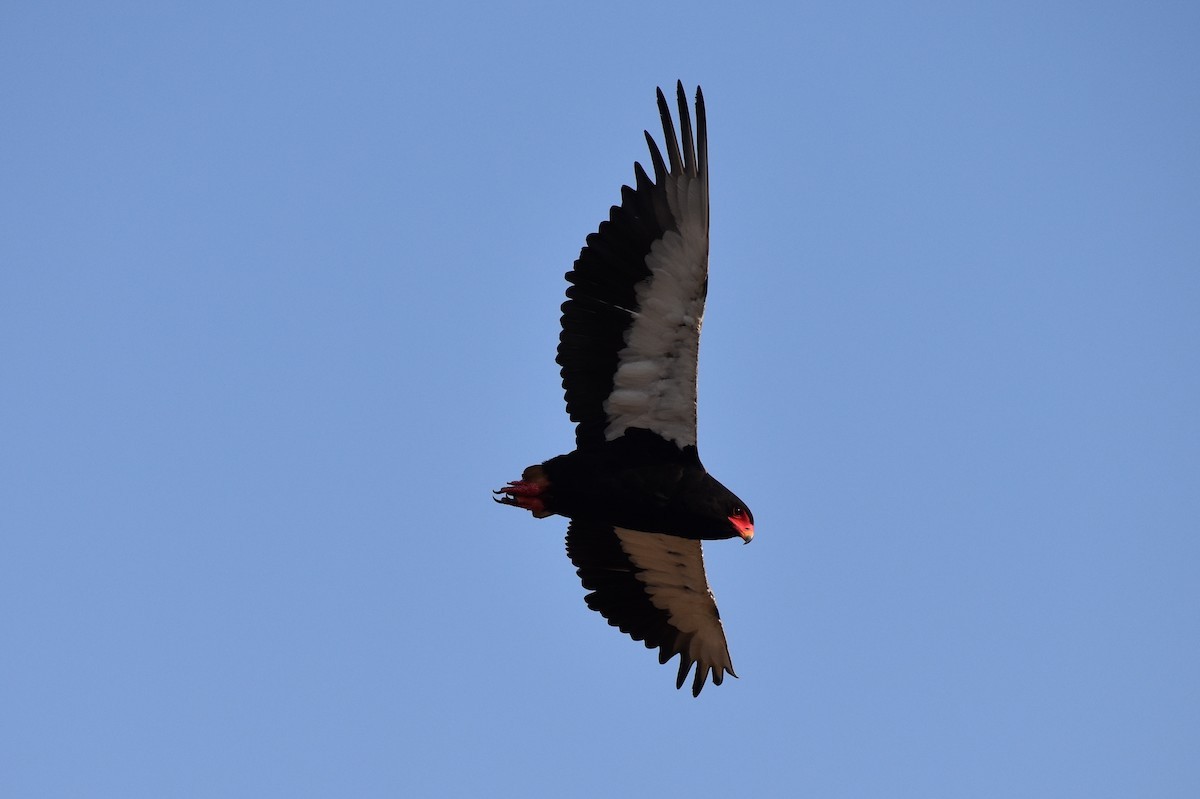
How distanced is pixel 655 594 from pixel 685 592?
356 mm

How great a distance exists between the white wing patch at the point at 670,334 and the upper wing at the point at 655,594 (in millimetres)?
2031

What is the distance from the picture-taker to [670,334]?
14.6m

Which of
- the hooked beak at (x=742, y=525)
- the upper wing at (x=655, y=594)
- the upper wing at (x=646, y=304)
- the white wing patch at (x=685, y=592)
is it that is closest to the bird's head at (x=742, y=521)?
the hooked beak at (x=742, y=525)

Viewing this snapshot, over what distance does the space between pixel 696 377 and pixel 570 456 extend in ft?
5.01

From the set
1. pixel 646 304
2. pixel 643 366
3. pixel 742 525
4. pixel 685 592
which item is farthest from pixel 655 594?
pixel 646 304

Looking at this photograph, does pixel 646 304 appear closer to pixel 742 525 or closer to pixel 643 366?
pixel 643 366

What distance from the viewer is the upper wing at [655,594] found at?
55.1ft

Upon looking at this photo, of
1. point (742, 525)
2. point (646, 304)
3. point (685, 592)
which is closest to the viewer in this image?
point (646, 304)

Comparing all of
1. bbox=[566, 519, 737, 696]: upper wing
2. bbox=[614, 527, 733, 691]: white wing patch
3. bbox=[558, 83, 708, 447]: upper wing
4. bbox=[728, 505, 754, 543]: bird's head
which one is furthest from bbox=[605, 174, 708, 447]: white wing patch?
bbox=[566, 519, 737, 696]: upper wing

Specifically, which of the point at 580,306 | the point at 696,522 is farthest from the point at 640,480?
the point at 580,306

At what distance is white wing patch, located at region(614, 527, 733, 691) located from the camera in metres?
16.6

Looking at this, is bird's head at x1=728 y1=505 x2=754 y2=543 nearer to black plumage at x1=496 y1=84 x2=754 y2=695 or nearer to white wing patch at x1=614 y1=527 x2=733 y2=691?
black plumage at x1=496 y1=84 x2=754 y2=695

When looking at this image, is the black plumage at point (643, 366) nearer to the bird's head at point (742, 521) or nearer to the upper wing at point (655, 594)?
the bird's head at point (742, 521)

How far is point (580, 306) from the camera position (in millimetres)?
14867
